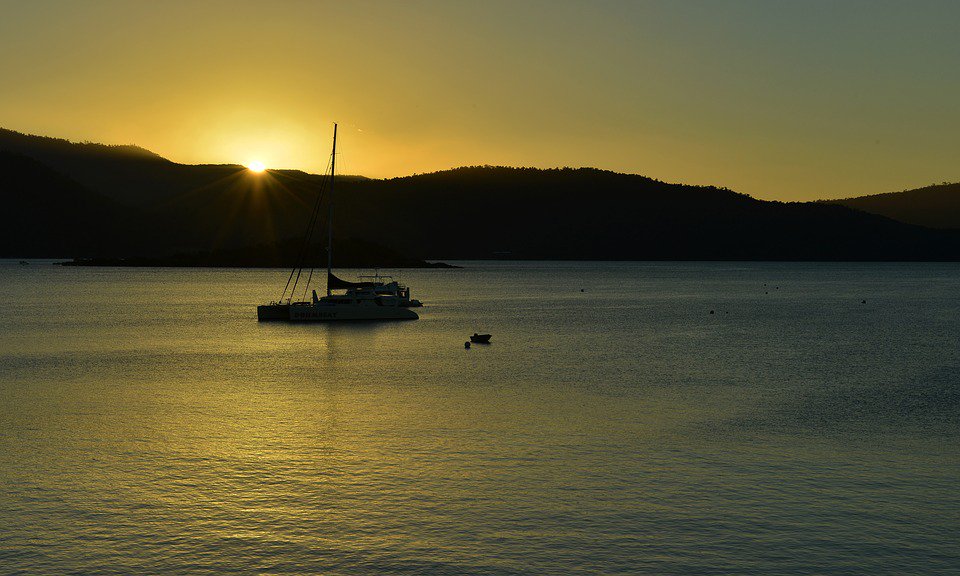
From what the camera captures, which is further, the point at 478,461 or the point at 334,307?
the point at 334,307

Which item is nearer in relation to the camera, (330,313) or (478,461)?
(478,461)

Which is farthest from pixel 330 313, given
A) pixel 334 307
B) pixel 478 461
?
pixel 478 461

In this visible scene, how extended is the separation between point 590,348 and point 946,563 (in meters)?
46.3

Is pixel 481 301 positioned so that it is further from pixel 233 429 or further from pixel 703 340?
pixel 233 429

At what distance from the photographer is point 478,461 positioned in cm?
2772

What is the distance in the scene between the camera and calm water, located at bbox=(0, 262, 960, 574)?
1942cm

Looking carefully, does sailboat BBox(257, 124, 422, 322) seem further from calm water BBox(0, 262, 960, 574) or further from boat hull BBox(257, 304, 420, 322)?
calm water BBox(0, 262, 960, 574)

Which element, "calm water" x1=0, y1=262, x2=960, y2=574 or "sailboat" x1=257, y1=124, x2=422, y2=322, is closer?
"calm water" x1=0, y1=262, x2=960, y2=574

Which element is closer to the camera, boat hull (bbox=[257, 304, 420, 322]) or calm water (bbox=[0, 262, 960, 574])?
calm water (bbox=[0, 262, 960, 574])

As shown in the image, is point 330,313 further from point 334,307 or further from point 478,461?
point 478,461

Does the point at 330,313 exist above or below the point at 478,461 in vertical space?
above

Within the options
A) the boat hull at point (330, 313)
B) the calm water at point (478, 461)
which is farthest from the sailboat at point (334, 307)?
the calm water at point (478, 461)

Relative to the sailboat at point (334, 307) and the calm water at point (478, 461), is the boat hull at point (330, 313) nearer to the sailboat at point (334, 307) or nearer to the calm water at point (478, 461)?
the sailboat at point (334, 307)

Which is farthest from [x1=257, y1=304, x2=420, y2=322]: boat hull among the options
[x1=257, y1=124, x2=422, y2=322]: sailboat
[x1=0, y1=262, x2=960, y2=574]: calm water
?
[x1=0, y1=262, x2=960, y2=574]: calm water
